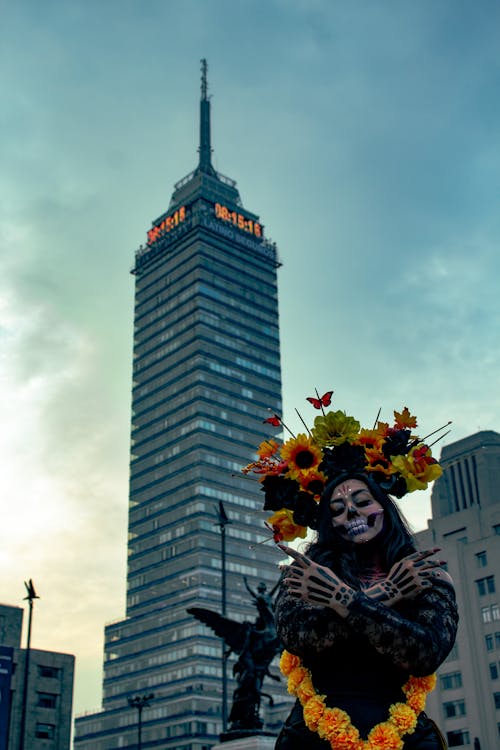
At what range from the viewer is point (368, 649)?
5988 millimetres

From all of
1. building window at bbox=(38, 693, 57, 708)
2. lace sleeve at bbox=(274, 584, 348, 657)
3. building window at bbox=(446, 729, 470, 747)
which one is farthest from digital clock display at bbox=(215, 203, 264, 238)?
lace sleeve at bbox=(274, 584, 348, 657)

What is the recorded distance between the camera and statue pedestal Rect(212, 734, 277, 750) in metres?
25.7

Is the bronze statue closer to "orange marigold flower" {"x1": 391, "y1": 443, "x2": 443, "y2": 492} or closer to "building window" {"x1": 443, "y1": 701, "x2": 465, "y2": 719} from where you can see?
"orange marigold flower" {"x1": 391, "y1": 443, "x2": 443, "y2": 492}

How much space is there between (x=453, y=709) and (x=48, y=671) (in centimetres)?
3263

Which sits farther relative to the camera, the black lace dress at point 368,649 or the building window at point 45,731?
the building window at point 45,731

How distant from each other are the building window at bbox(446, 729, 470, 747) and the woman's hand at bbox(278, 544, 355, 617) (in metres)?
69.7

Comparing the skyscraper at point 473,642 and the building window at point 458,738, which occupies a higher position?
the skyscraper at point 473,642

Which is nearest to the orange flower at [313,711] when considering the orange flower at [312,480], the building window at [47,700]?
the orange flower at [312,480]

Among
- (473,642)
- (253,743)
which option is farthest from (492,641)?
(253,743)

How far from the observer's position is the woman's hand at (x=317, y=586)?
5.86m

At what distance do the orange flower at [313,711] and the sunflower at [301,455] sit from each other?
1.86 meters

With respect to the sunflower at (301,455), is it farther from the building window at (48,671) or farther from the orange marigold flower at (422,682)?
the building window at (48,671)

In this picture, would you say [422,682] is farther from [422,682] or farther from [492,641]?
[492,641]

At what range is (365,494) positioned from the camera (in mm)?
6812
